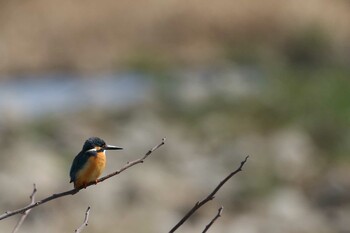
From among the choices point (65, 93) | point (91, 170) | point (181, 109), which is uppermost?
point (181, 109)

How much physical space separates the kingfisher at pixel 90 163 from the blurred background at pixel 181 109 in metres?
6.35

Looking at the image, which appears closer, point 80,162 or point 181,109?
point 80,162

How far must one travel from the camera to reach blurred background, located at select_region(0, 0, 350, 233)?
34.8ft

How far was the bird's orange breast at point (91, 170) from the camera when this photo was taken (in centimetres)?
342

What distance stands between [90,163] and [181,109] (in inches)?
384

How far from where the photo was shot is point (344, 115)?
12.7 m

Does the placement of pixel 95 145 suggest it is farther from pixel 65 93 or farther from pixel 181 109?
pixel 65 93

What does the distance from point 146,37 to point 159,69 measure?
118 centimetres

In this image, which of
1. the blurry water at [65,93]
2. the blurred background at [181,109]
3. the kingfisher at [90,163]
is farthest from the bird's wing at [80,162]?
the blurry water at [65,93]

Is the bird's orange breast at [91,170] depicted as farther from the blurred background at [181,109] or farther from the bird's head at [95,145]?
the blurred background at [181,109]

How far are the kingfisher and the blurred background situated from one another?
635 centimetres

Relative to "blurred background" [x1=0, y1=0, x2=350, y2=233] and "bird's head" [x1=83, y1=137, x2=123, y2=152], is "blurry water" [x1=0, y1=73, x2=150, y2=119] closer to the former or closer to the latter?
"blurred background" [x1=0, y1=0, x2=350, y2=233]

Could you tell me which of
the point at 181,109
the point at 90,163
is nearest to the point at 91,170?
the point at 90,163

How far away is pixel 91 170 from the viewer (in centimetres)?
343
